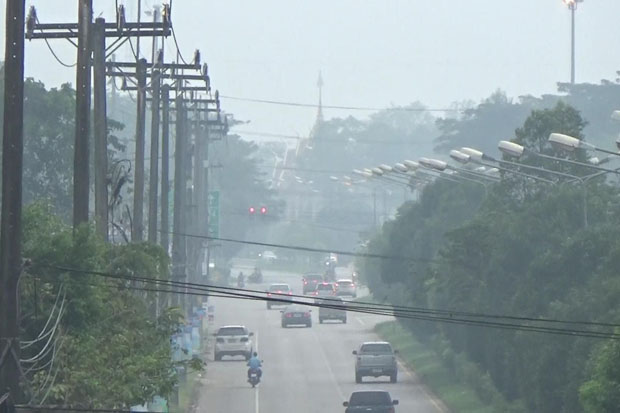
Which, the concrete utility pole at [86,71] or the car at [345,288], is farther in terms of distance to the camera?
the car at [345,288]

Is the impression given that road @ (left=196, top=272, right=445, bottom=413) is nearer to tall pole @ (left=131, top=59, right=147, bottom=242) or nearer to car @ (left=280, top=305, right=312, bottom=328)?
car @ (left=280, top=305, right=312, bottom=328)

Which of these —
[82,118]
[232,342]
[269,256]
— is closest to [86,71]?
[82,118]

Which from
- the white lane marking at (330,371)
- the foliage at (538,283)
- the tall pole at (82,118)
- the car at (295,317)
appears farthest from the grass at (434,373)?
the tall pole at (82,118)

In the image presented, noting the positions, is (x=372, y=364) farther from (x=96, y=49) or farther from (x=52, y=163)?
(x=96, y=49)

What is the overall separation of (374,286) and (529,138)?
4652cm

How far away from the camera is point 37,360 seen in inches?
885

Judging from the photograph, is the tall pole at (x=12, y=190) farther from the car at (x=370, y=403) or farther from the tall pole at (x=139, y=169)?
the car at (x=370, y=403)

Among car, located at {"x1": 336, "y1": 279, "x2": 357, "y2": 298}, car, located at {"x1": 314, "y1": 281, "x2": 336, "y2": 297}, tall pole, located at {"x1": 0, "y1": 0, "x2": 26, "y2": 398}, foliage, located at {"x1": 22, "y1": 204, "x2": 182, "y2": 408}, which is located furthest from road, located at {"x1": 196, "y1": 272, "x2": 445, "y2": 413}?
tall pole, located at {"x1": 0, "y1": 0, "x2": 26, "y2": 398}

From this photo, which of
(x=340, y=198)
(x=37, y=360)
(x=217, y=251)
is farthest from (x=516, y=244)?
(x=340, y=198)

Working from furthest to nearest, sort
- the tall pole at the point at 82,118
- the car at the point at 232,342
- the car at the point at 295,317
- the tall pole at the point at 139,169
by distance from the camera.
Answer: the car at the point at 295,317 < the car at the point at 232,342 < the tall pole at the point at 139,169 < the tall pole at the point at 82,118

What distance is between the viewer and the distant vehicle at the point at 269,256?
174500 millimetres

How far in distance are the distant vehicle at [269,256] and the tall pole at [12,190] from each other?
155018mm

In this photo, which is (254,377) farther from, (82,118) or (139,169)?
(82,118)

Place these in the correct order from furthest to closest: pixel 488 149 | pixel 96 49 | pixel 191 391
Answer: pixel 488 149, pixel 191 391, pixel 96 49
